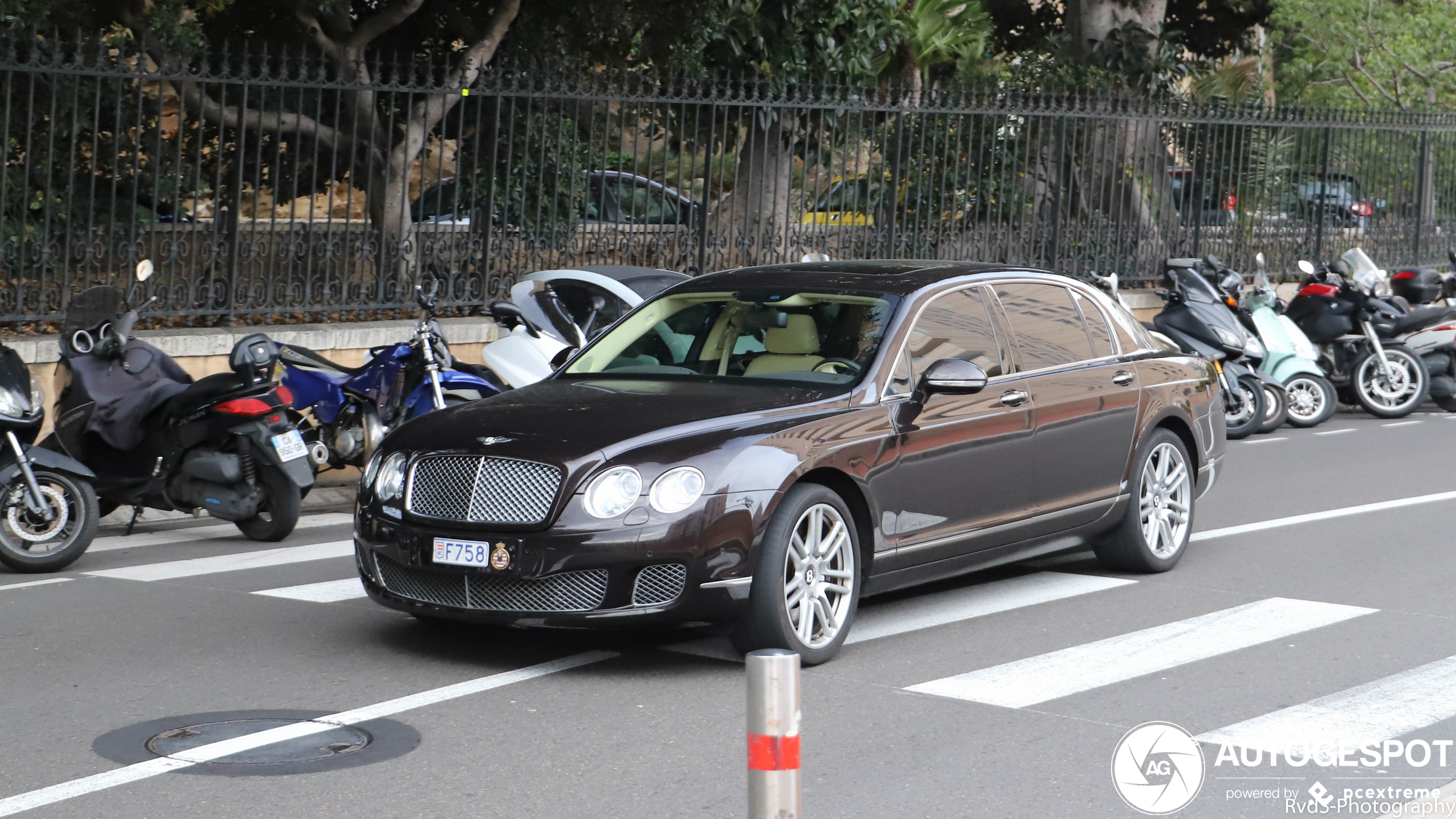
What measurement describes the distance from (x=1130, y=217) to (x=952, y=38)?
17.8ft

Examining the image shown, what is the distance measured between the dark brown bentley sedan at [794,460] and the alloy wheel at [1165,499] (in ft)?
0.04

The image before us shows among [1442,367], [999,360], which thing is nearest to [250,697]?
[999,360]

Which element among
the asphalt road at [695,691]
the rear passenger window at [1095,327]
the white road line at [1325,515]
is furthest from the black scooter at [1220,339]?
the rear passenger window at [1095,327]

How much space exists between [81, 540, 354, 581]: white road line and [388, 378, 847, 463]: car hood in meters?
2.11

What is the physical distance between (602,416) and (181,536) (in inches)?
159

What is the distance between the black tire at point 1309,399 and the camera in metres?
15.9

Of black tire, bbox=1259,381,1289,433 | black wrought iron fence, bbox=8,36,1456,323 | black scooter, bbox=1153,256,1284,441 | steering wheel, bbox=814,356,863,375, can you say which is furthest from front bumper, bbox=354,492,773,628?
black tire, bbox=1259,381,1289,433

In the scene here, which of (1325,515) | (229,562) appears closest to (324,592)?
(229,562)

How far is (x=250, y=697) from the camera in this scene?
6043 millimetres

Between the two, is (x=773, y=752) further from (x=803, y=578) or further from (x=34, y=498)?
(x=34, y=498)

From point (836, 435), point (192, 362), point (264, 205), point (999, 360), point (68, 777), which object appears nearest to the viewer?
point (68, 777)

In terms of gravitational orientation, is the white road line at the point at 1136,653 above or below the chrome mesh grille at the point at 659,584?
below

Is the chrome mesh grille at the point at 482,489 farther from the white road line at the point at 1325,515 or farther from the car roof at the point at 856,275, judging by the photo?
the white road line at the point at 1325,515

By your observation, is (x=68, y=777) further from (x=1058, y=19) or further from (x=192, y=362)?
(x=1058, y=19)
